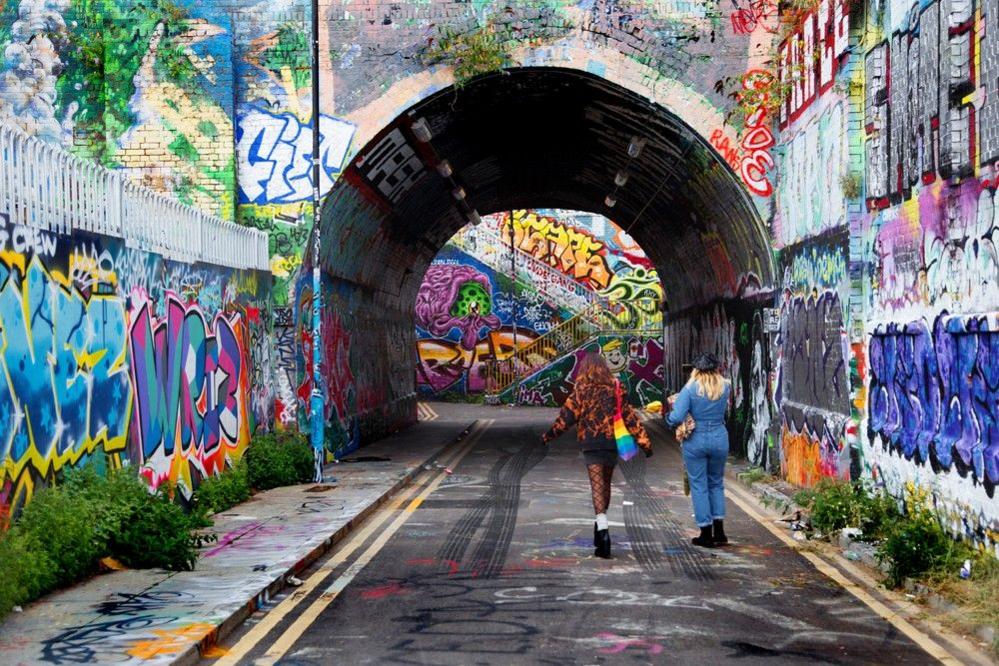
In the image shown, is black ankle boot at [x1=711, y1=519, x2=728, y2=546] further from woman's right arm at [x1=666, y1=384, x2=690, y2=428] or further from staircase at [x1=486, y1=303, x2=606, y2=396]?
staircase at [x1=486, y1=303, x2=606, y2=396]

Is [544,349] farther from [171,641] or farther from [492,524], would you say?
[171,641]

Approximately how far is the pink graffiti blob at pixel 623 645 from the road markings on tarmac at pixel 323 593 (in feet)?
6.60

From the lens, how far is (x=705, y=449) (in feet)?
40.8

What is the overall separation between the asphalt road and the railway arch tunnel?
6897mm

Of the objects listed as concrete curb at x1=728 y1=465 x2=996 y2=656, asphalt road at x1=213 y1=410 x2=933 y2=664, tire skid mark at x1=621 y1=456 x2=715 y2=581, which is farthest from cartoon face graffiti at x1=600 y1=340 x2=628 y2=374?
asphalt road at x1=213 y1=410 x2=933 y2=664

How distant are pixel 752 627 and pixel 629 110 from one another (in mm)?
13041

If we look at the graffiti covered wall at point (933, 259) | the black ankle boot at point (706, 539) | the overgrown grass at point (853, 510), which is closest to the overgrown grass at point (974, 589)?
the graffiti covered wall at point (933, 259)

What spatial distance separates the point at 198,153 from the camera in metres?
19.5

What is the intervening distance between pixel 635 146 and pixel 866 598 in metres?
13.9

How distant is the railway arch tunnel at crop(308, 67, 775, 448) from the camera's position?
20188 millimetres

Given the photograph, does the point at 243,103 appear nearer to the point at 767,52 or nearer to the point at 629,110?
the point at 629,110

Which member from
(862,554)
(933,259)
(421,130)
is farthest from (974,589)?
(421,130)

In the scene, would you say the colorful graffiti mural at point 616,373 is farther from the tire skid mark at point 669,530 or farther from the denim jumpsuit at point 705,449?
the denim jumpsuit at point 705,449

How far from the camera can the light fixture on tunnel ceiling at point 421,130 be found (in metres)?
20.6
